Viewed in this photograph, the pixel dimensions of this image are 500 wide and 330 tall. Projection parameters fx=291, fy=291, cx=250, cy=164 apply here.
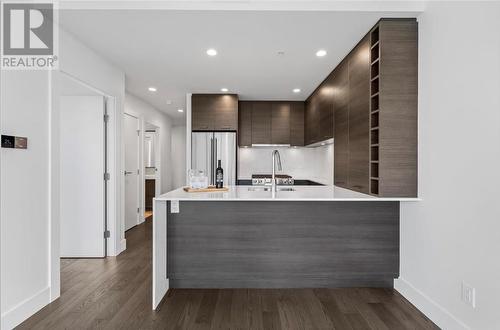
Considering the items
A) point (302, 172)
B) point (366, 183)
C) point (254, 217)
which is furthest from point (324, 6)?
point (302, 172)

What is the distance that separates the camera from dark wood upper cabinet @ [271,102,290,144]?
18.7ft

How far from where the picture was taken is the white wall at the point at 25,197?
2.13 m

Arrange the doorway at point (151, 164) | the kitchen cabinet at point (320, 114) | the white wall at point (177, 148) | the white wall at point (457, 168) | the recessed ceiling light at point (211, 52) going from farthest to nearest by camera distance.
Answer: the white wall at point (177, 148), the doorway at point (151, 164), the kitchen cabinet at point (320, 114), the recessed ceiling light at point (211, 52), the white wall at point (457, 168)

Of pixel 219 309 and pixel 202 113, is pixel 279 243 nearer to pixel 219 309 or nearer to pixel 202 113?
pixel 219 309

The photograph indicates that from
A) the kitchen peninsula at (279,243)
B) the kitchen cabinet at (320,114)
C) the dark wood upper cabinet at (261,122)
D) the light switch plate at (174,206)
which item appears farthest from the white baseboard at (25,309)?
the dark wood upper cabinet at (261,122)

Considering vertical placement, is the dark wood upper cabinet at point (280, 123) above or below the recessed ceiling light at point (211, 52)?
below

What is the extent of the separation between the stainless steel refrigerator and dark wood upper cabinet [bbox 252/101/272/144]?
72 centimetres

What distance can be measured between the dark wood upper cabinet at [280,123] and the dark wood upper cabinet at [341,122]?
6.52 feet

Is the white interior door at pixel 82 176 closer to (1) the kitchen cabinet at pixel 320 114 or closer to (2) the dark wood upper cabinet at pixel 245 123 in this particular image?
(2) the dark wood upper cabinet at pixel 245 123

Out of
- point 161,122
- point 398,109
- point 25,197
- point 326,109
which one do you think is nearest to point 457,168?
point 398,109

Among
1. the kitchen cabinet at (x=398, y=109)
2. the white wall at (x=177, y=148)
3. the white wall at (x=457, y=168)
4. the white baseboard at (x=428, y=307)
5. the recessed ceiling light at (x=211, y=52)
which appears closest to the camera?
the white wall at (x=457, y=168)

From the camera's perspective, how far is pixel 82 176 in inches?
151

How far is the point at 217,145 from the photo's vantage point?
5.10 meters

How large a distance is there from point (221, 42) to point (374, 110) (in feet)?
5.41
